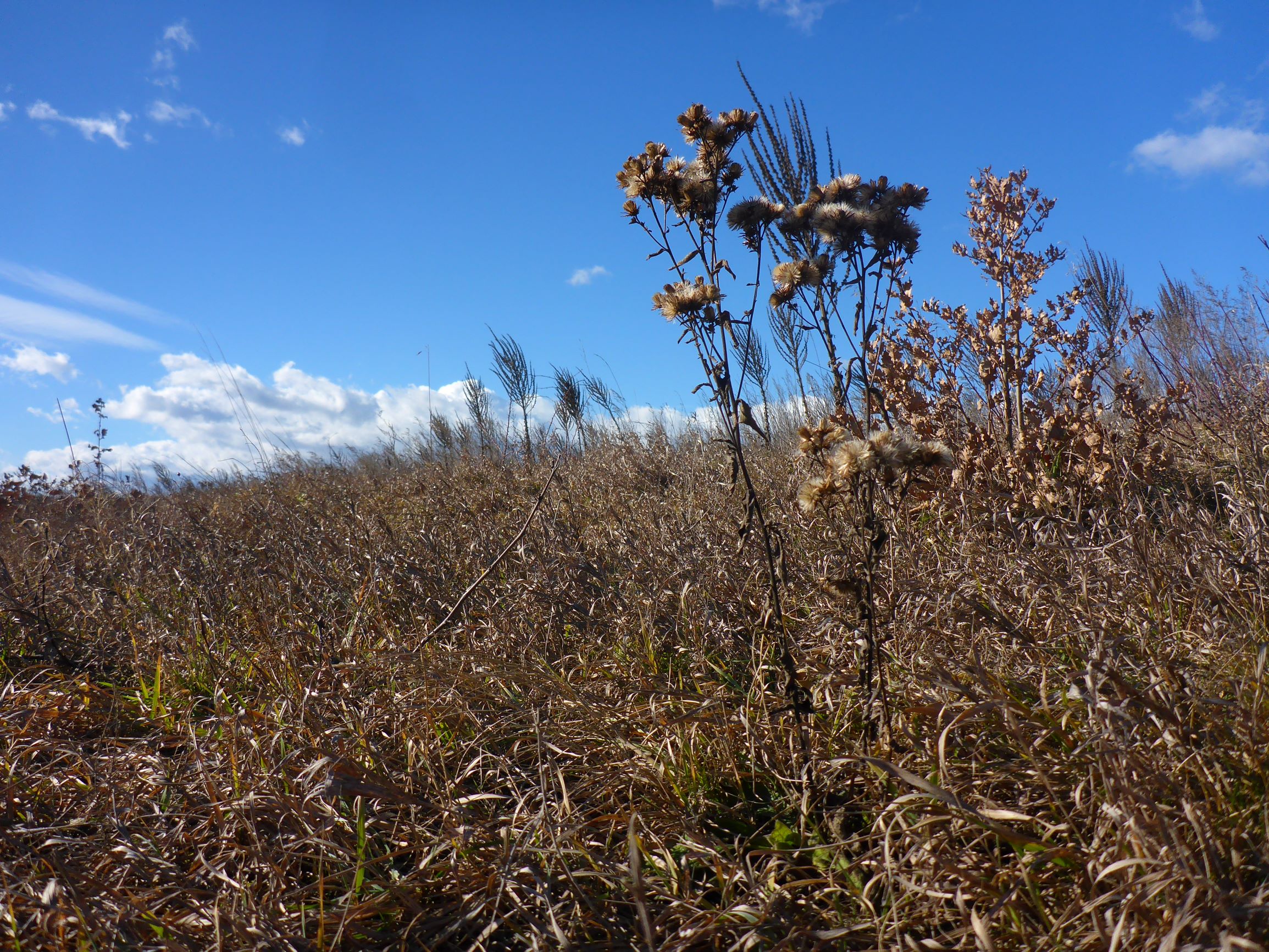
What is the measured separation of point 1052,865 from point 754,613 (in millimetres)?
1206

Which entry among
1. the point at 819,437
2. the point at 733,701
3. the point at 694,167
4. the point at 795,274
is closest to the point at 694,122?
the point at 694,167

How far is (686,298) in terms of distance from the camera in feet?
6.17

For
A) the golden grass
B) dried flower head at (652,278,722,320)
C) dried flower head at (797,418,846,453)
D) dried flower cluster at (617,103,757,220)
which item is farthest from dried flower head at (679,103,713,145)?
the golden grass

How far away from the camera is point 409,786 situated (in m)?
1.69

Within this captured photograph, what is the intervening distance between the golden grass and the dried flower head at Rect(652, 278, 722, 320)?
976 mm

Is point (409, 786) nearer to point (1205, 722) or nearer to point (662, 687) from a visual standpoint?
A: point (662, 687)

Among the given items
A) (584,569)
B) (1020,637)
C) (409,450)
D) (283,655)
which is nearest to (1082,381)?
(1020,637)

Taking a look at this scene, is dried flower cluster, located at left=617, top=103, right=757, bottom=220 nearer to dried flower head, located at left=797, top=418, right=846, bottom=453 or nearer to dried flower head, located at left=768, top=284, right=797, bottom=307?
dried flower head, located at left=768, top=284, right=797, bottom=307

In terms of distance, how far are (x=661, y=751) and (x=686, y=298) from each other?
1219 millimetres

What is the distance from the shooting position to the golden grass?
1209 millimetres

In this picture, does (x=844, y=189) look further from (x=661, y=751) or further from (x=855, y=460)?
(x=661, y=751)


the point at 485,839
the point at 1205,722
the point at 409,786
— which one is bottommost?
A: the point at 1205,722

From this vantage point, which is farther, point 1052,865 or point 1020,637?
point 1020,637

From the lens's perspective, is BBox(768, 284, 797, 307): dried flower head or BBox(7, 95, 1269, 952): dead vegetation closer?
BBox(7, 95, 1269, 952): dead vegetation
